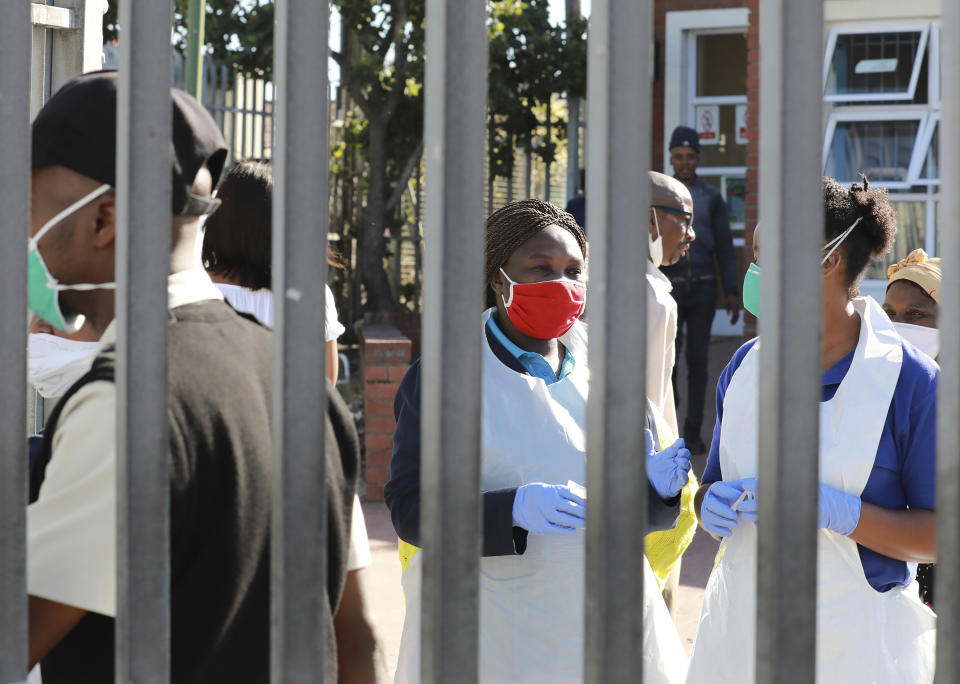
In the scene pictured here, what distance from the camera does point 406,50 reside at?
1220 cm

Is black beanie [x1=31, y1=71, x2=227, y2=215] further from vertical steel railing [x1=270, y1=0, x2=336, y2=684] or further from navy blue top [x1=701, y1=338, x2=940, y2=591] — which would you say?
navy blue top [x1=701, y1=338, x2=940, y2=591]

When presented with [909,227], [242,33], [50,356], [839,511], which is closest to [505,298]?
[839,511]

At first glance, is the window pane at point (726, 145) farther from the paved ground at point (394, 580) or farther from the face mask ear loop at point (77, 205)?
the face mask ear loop at point (77, 205)

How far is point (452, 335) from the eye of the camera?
3.56 feet

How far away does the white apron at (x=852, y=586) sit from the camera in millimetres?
2277

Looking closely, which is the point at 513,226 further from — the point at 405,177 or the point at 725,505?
the point at 405,177

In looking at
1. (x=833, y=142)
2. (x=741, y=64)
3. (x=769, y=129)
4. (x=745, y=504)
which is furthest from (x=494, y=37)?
(x=769, y=129)

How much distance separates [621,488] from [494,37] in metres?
Answer: 11.5

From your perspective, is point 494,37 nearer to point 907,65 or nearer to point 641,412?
point 907,65

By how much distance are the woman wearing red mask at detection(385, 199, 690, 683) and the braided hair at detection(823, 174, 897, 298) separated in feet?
1.91

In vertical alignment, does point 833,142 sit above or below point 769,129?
above

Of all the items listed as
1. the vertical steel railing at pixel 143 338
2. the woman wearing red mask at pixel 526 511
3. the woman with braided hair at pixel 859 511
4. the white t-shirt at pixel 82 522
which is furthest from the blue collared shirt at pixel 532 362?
the vertical steel railing at pixel 143 338

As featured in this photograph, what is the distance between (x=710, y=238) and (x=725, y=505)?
5.53 m

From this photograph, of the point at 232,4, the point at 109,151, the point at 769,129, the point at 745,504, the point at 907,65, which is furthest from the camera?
the point at 232,4
